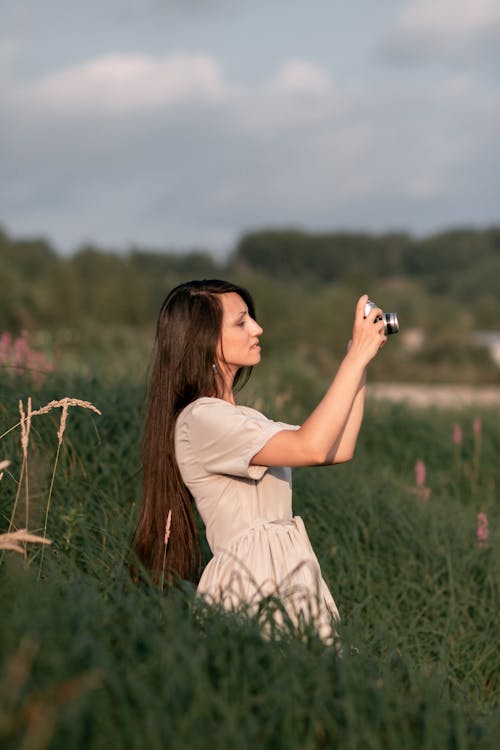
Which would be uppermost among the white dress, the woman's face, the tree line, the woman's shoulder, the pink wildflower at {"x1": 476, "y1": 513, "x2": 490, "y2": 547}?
the tree line

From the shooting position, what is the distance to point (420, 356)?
134 ft

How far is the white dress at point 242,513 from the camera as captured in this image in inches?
106

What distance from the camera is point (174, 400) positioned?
2947 millimetres

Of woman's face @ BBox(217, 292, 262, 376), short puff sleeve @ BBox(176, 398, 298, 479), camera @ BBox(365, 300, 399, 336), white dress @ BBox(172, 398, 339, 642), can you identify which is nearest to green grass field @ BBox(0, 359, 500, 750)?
white dress @ BBox(172, 398, 339, 642)

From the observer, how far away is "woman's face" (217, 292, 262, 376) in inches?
116

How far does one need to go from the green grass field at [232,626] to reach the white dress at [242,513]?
0.47 feet

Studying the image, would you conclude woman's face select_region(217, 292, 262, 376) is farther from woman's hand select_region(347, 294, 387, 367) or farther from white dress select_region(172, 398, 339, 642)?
woman's hand select_region(347, 294, 387, 367)

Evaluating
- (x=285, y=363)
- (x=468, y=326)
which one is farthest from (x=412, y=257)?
(x=285, y=363)

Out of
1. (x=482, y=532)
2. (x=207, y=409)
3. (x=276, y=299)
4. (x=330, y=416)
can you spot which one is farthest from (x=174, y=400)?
(x=276, y=299)

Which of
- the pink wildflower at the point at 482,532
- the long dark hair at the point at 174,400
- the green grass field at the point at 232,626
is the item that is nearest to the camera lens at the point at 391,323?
the long dark hair at the point at 174,400

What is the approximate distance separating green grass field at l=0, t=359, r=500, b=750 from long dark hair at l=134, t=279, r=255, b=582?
0.17 meters

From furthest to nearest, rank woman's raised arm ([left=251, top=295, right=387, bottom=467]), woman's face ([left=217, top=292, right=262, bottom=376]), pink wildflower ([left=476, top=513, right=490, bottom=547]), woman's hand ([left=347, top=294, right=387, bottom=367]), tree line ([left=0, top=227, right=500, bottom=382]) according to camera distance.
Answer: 1. tree line ([left=0, top=227, right=500, bottom=382])
2. pink wildflower ([left=476, top=513, right=490, bottom=547])
3. woman's face ([left=217, top=292, right=262, bottom=376])
4. woman's hand ([left=347, top=294, right=387, bottom=367])
5. woman's raised arm ([left=251, top=295, right=387, bottom=467])

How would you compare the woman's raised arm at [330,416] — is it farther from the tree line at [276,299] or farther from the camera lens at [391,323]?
the tree line at [276,299]

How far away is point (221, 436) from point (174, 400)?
27cm
